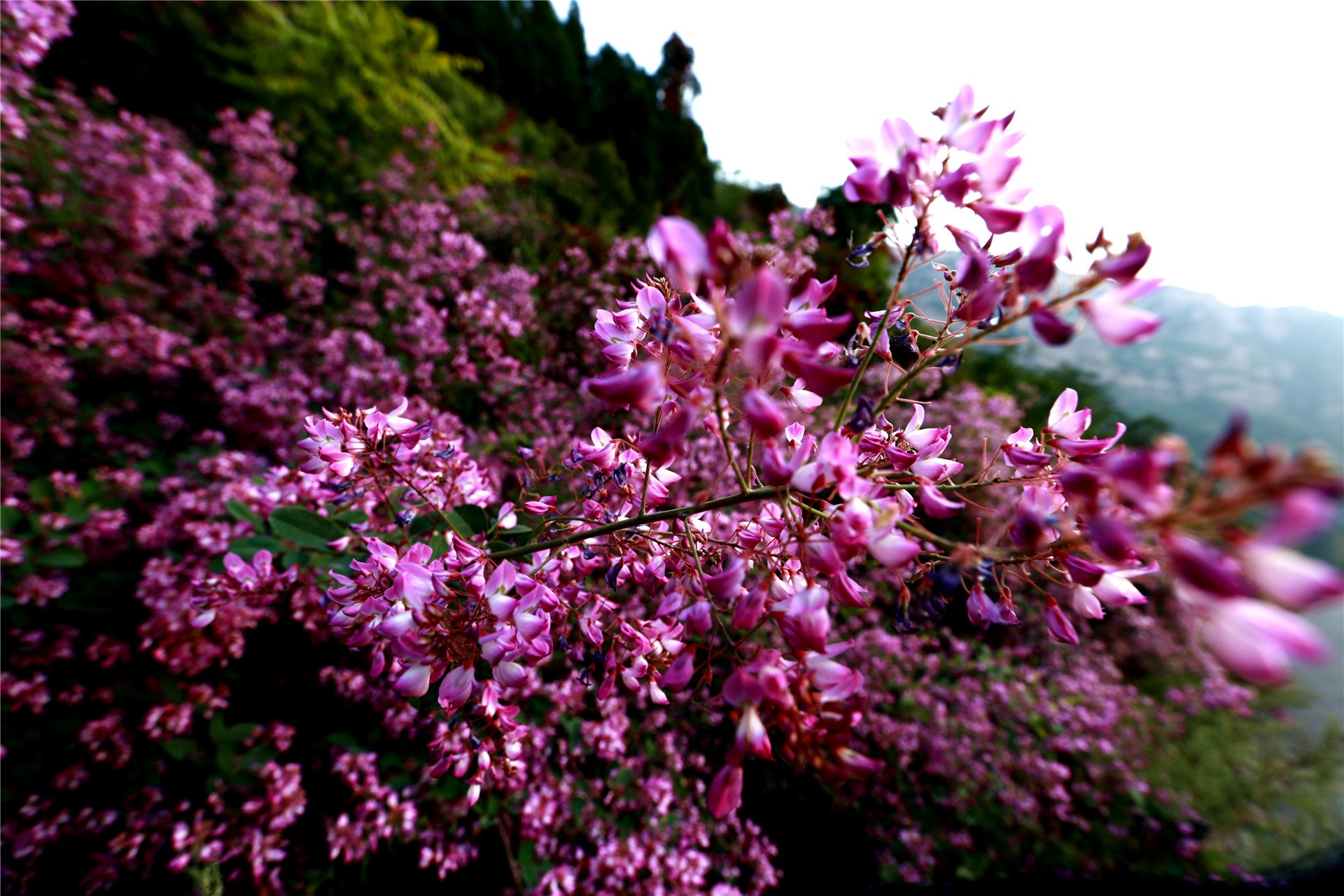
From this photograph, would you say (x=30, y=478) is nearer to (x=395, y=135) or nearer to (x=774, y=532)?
(x=774, y=532)

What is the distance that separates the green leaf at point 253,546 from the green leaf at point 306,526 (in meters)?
0.16

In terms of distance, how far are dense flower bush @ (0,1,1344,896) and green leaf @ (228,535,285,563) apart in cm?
3

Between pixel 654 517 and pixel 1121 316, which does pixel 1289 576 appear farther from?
pixel 654 517

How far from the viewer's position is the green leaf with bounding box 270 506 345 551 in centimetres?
115

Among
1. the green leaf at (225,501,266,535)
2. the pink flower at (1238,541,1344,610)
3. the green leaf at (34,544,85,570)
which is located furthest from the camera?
the green leaf at (34,544,85,570)

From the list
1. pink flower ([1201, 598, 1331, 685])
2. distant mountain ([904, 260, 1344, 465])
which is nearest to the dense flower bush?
pink flower ([1201, 598, 1331, 685])

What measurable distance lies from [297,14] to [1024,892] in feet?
30.8

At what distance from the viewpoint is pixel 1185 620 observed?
464 cm

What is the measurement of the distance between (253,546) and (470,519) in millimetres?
729

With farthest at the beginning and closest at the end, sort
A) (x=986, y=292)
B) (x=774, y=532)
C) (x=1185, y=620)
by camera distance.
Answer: (x=1185, y=620) → (x=774, y=532) → (x=986, y=292)

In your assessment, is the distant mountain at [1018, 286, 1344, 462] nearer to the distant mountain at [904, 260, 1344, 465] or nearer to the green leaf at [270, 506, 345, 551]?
the distant mountain at [904, 260, 1344, 465]

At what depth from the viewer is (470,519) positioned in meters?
1.03

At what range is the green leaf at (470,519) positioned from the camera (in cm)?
102


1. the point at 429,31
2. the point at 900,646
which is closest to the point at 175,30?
the point at 429,31
